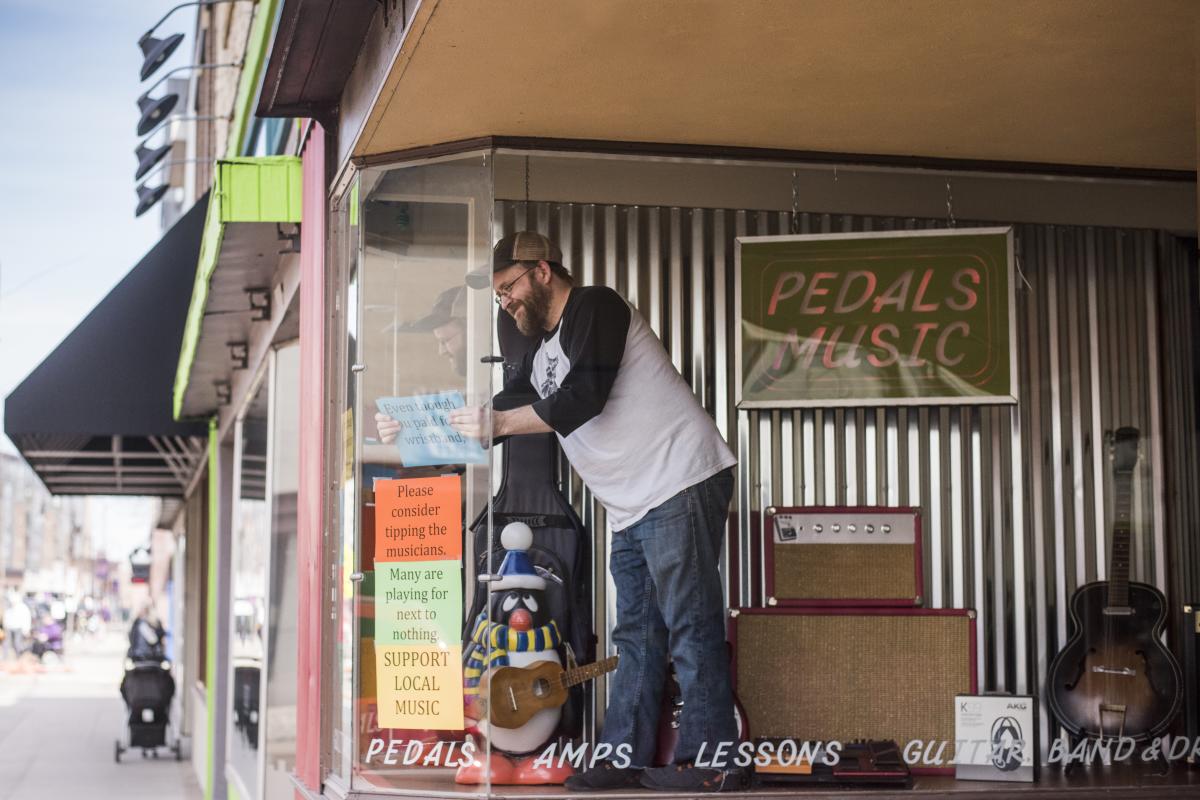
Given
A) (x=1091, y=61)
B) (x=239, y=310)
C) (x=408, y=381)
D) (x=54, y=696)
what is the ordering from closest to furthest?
(x=1091, y=61) < (x=408, y=381) < (x=239, y=310) < (x=54, y=696)

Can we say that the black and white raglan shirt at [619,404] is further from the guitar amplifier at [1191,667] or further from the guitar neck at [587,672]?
the guitar amplifier at [1191,667]

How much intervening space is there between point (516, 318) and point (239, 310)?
11.2 feet

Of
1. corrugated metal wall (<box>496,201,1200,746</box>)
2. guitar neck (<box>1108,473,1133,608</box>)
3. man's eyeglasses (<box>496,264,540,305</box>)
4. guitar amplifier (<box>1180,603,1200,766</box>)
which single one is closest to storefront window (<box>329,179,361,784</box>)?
man's eyeglasses (<box>496,264,540,305</box>)

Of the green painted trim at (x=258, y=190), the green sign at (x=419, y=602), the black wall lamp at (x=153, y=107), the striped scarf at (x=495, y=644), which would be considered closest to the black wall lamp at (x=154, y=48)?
the black wall lamp at (x=153, y=107)

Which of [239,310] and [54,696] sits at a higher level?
[239,310]

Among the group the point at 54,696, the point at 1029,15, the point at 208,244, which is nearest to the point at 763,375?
the point at 1029,15

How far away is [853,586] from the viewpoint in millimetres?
4969

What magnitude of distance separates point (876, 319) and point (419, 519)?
1.80 m

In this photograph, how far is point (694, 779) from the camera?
13.9ft

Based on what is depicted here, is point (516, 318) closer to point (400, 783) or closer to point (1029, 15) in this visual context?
point (400, 783)

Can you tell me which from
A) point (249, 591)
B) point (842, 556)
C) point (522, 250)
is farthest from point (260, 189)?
point (249, 591)

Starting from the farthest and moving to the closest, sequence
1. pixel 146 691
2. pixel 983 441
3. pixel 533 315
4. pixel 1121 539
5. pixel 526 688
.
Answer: pixel 146 691 < pixel 983 441 < pixel 1121 539 < pixel 533 315 < pixel 526 688

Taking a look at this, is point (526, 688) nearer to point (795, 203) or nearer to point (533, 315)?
point (533, 315)

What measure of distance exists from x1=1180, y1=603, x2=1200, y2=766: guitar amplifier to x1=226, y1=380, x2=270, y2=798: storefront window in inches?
182
